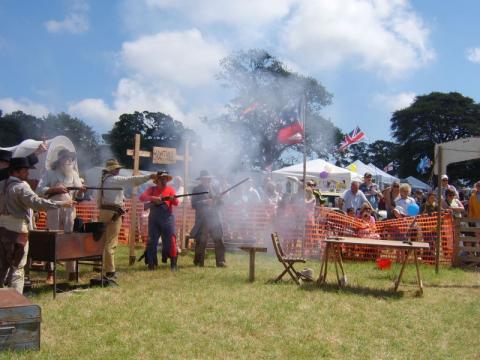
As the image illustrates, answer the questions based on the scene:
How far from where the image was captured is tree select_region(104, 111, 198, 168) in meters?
43.7

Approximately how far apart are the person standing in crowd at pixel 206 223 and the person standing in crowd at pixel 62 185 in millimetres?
2714

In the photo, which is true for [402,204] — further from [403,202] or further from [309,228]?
[309,228]

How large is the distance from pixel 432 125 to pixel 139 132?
3354 centimetres

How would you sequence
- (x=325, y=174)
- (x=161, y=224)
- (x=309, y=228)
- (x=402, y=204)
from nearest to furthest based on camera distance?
(x=161, y=224) → (x=402, y=204) → (x=309, y=228) → (x=325, y=174)

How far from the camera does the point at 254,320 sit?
5.94 m

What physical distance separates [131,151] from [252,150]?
23.9 ft

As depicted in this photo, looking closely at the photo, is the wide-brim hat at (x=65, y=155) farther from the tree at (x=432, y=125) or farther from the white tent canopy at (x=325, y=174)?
the tree at (x=432, y=125)

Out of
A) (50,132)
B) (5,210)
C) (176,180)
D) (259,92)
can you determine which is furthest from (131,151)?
(50,132)

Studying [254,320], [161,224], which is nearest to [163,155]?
[161,224]

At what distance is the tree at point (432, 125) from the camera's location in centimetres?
5791

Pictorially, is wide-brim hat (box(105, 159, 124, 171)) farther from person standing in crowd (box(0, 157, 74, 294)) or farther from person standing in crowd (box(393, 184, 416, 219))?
person standing in crowd (box(393, 184, 416, 219))

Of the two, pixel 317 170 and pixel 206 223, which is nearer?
pixel 206 223

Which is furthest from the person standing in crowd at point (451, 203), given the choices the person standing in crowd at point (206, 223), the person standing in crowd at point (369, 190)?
the person standing in crowd at point (206, 223)

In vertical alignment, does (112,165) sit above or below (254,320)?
above
